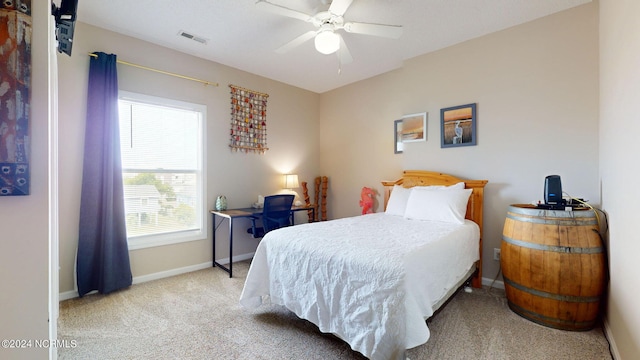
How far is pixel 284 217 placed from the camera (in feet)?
11.3

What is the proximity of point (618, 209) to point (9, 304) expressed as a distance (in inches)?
113

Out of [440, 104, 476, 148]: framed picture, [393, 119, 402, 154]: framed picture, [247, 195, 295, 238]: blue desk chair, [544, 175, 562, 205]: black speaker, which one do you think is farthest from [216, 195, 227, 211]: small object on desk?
[544, 175, 562, 205]: black speaker

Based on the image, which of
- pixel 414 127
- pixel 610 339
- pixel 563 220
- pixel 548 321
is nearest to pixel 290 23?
pixel 414 127

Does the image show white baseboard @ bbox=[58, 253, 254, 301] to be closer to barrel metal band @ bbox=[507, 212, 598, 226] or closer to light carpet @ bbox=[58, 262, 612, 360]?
light carpet @ bbox=[58, 262, 612, 360]

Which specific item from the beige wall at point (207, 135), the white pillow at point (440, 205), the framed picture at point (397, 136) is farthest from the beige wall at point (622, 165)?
the beige wall at point (207, 135)

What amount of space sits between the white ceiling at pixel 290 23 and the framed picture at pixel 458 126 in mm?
751

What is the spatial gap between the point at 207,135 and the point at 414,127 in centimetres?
263

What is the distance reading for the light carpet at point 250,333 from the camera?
5.56 feet

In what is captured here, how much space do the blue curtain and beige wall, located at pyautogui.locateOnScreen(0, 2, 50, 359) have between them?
2.04m

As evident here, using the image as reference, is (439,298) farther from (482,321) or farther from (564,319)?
(564,319)

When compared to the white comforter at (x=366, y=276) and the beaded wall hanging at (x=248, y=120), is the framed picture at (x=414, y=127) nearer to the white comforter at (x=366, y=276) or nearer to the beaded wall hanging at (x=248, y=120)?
the white comforter at (x=366, y=276)

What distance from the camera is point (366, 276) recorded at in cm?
149

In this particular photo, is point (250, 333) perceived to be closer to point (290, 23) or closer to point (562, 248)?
point (562, 248)

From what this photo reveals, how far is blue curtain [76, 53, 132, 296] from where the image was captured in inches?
98.9
